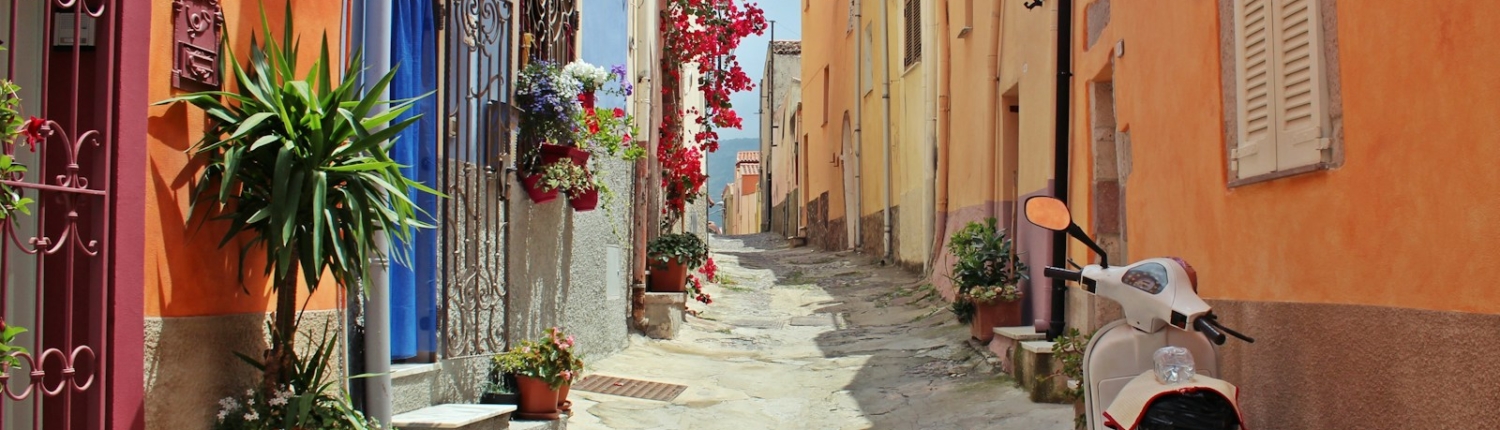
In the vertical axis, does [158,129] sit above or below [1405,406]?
above

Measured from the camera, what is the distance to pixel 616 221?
9.74 metres

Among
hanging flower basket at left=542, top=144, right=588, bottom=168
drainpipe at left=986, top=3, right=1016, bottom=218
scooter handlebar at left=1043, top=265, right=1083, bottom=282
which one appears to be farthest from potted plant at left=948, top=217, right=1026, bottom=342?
scooter handlebar at left=1043, top=265, right=1083, bottom=282

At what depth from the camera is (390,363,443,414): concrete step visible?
5.81 metres

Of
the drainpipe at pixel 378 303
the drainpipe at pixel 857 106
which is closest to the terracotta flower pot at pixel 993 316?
the drainpipe at pixel 378 303

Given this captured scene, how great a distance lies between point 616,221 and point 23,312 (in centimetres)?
627

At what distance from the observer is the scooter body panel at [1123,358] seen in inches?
157

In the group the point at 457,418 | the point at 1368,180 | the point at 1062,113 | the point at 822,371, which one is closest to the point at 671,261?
the point at 822,371

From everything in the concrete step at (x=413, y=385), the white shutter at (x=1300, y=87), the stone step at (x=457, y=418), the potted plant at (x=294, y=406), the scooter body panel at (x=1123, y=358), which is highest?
the white shutter at (x=1300, y=87)

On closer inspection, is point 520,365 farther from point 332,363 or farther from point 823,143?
point 823,143

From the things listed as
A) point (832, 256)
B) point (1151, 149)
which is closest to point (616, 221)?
point (1151, 149)

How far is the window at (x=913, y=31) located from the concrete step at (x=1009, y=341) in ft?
19.6

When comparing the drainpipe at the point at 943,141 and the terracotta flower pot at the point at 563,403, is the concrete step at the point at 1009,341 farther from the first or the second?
the drainpipe at the point at 943,141

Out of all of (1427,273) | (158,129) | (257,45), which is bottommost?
(1427,273)

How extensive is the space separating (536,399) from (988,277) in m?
4.05
